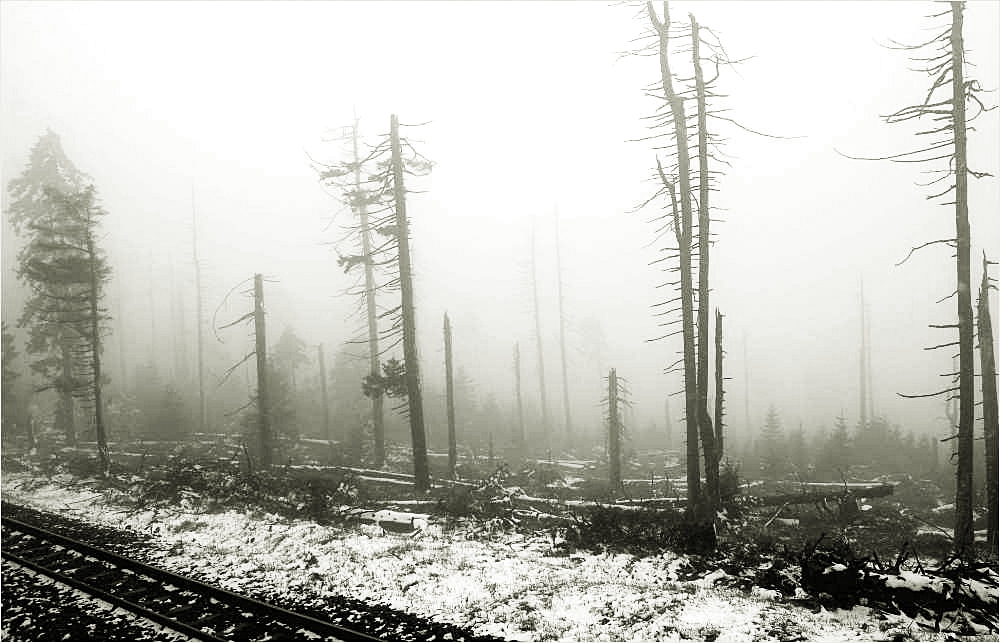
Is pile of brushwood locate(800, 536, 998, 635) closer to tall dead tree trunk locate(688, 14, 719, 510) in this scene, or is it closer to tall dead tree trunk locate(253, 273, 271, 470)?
tall dead tree trunk locate(688, 14, 719, 510)

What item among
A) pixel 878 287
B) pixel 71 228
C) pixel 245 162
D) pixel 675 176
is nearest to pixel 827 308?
pixel 878 287

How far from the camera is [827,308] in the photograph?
9681cm

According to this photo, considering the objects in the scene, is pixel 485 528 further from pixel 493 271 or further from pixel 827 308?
pixel 827 308

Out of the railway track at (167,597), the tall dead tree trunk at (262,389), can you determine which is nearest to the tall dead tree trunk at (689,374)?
the railway track at (167,597)

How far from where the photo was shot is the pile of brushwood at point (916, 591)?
24.4ft

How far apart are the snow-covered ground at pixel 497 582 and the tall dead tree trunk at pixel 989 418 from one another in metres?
9.05

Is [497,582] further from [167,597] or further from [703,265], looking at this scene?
[703,265]

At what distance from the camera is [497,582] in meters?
9.78

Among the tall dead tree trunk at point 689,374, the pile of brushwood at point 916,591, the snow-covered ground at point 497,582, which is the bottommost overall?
the snow-covered ground at point 497,582

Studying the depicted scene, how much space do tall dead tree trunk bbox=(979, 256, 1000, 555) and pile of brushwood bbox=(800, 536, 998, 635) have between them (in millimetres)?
7088

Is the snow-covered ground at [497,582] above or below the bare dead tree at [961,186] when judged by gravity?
below

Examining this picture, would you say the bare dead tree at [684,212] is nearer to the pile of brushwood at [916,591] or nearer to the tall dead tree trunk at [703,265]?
the tall dead tree trunk at [703,265]

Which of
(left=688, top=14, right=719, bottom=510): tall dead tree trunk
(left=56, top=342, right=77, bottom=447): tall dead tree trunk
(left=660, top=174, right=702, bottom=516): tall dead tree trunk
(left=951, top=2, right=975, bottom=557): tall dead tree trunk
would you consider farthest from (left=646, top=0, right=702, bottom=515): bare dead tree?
(left=56, top=342, right=77, bottom=447): tall dead tree trunk

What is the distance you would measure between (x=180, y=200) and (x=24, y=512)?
108525 mm
